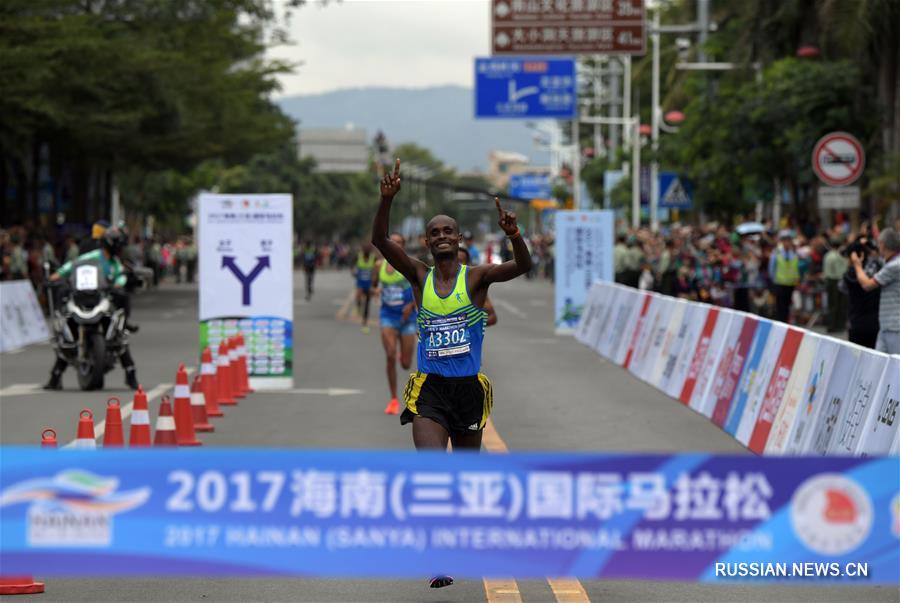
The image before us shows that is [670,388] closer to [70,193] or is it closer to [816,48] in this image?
[816,48]

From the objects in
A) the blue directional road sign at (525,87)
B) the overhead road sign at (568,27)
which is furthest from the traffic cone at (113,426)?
the blue directional road sign at (525,87)

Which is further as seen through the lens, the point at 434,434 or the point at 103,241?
the point at 103,241

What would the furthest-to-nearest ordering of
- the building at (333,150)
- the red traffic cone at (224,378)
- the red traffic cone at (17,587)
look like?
1. the building at (333,150)
2. the red traffic cone at (224,378)
3. the red traffic cone at (17,587)

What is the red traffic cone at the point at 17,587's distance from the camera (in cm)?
823

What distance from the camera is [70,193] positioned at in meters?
57.7

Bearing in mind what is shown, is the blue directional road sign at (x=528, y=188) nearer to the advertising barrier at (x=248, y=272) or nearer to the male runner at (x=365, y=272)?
the male runner at (x=365, y=272)

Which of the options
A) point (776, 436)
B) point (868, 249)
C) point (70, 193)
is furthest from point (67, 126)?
point (776, 436)

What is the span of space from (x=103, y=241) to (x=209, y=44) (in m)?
29.6

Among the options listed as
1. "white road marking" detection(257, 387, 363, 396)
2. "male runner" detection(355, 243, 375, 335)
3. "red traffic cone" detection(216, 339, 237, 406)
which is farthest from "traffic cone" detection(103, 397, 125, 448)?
"male runner" detection(355, 243, 375, 335)

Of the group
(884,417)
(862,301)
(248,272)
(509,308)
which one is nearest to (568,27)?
(509,308)

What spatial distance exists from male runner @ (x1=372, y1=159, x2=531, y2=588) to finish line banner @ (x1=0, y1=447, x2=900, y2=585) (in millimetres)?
2999

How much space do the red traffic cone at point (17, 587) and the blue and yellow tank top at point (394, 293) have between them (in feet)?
25.5

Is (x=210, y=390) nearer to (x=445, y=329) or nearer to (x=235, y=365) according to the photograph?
(x=235, y=365)

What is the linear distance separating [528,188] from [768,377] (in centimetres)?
11133
